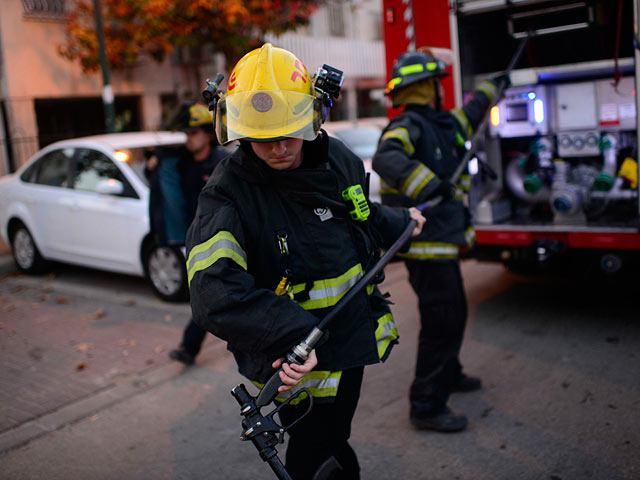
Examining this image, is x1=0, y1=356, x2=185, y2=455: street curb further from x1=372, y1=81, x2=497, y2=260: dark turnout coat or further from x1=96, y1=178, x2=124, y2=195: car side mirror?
x1=96, y1=178, x2=124, y2=195: car side mirror

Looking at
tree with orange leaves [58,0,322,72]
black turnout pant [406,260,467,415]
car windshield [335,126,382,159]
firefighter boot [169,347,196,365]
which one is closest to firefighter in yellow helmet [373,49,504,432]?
black turnout pant [406,260,467,415]

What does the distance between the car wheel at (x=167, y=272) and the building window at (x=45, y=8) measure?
9.09m

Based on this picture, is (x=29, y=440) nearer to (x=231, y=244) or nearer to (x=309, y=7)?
(x=231, y=244)

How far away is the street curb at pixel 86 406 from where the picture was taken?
4.09 m

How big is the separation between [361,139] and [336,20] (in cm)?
1324

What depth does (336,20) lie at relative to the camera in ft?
71.0

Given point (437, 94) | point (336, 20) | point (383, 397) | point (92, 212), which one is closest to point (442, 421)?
point (383, 397)

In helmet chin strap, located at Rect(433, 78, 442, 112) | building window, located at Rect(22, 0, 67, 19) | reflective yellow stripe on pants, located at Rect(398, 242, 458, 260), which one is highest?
building window, located at Rect(22, 0, 67, 19)

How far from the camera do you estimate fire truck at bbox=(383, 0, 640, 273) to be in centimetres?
538

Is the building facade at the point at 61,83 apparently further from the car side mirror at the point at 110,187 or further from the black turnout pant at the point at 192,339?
the black turnout pant at the point at 192,339

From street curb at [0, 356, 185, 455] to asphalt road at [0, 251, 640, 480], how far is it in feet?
0.05

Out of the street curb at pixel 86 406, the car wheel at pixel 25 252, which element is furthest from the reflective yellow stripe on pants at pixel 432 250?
the car wheel at pixel 25 252

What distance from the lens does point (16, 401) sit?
4.62 m

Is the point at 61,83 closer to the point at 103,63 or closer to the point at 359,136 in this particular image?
the point at 103,63
